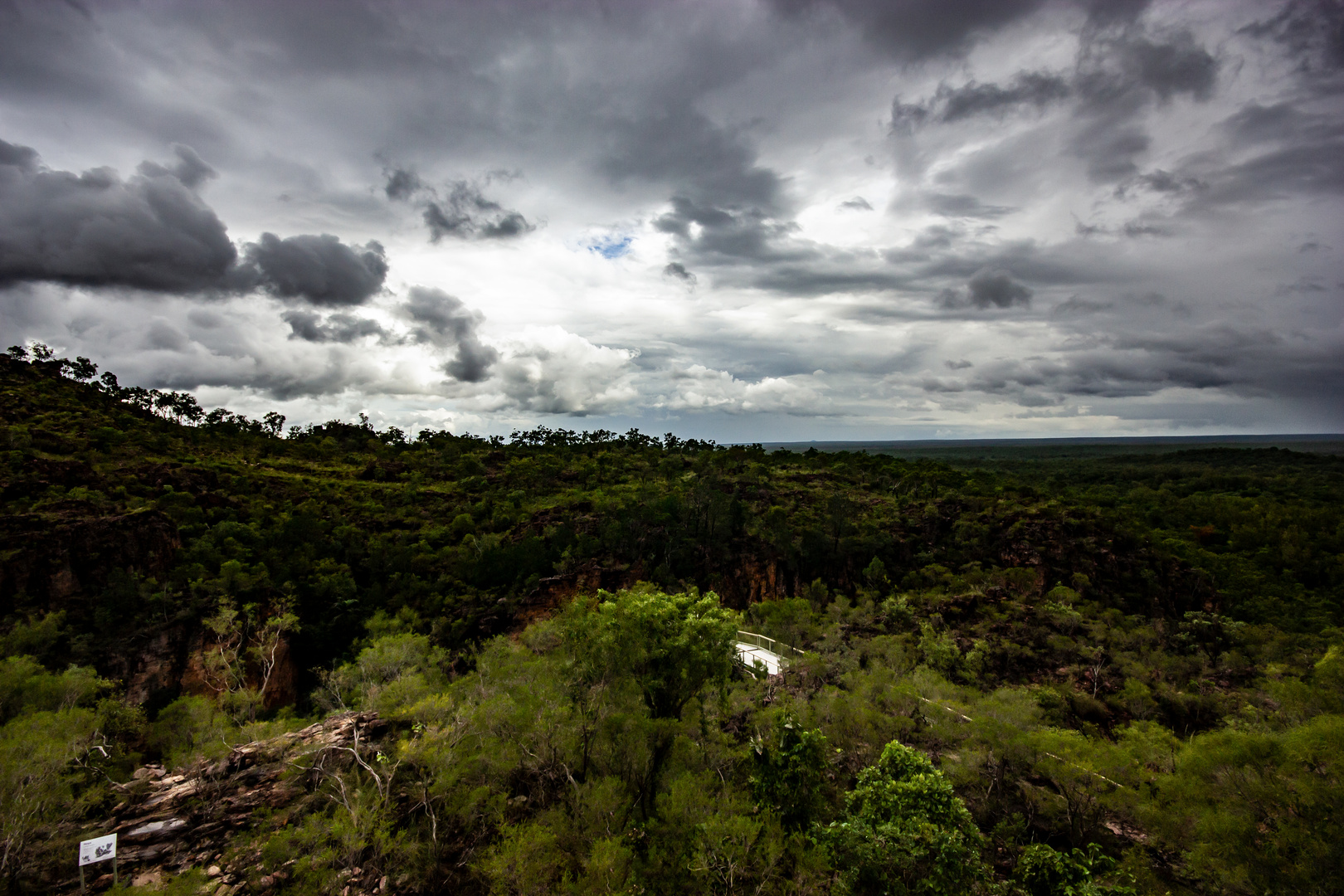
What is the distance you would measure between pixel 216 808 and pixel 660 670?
1751cm

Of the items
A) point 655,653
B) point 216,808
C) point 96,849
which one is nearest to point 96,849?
point 96,849

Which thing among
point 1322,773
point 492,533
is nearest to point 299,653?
point 492,533

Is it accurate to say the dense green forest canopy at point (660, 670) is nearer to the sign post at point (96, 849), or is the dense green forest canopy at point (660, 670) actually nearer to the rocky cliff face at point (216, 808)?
the rocky cliff face at point (216, 808)

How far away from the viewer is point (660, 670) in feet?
77.9

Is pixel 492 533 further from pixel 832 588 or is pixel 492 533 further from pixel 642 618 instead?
pixel 642 618

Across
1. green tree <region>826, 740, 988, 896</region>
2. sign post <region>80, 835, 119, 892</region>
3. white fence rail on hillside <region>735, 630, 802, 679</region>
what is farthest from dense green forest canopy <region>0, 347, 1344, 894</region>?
sign post <region>80, 835, 119, 892</region>

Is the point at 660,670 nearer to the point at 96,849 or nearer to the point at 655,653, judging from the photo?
the point at 655,653

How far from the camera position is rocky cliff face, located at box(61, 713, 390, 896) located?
61.5 feet

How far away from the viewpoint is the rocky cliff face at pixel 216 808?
738 inches

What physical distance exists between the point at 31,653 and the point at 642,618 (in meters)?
40.8

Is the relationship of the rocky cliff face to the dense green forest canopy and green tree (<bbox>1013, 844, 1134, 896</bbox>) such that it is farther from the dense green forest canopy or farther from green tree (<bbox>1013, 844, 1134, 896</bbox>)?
green tree (<bbox>1013, 844, 1134, 896</bbox>)

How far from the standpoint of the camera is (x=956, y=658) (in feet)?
120

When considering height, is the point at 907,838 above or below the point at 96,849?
below

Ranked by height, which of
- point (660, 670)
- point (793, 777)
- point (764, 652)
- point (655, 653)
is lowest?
point (764, 652)
